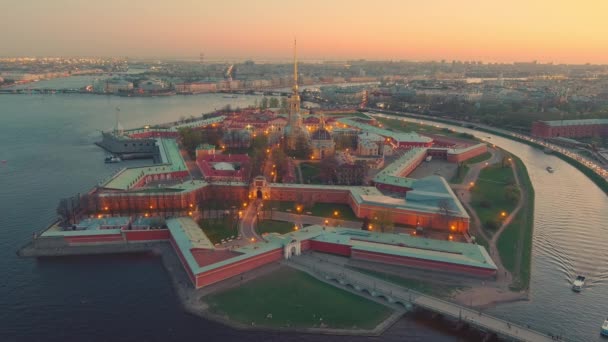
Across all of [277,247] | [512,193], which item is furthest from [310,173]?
[277,247]

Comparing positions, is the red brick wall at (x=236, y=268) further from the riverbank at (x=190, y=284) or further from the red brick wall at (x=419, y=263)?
the red brick wall at (x=419, y=263)

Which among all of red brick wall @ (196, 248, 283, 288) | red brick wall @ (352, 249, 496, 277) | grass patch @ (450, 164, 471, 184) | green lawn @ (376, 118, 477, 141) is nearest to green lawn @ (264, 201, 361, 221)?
red brick wall @ (352, 249, 496, 277)

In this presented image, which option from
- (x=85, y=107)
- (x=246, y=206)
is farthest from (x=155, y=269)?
(x=85, y=107)

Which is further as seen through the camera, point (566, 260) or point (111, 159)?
point (111, 159)

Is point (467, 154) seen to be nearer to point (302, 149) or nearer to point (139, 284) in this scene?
point (302, 149)

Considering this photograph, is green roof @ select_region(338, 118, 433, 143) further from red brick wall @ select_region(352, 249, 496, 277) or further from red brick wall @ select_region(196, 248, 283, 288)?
red brick wall @ select_region(196, 248, 283, 288)

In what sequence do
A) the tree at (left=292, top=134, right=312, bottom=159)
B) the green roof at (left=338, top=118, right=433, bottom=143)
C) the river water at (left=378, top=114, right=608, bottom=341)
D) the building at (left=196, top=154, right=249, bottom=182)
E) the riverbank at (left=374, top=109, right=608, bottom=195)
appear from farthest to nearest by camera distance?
the green roof at (left=338, top=118, right=433, bottom=143) < the tree at (left=292, top=134, right=312, bottom=159) < the riverbank at (left=374, top=109, right=608, bottom=195) < the building at (left=196, top=154, right=249, bottom=182) < the river water at (left=378, top=114, right=608, bottom=341)
